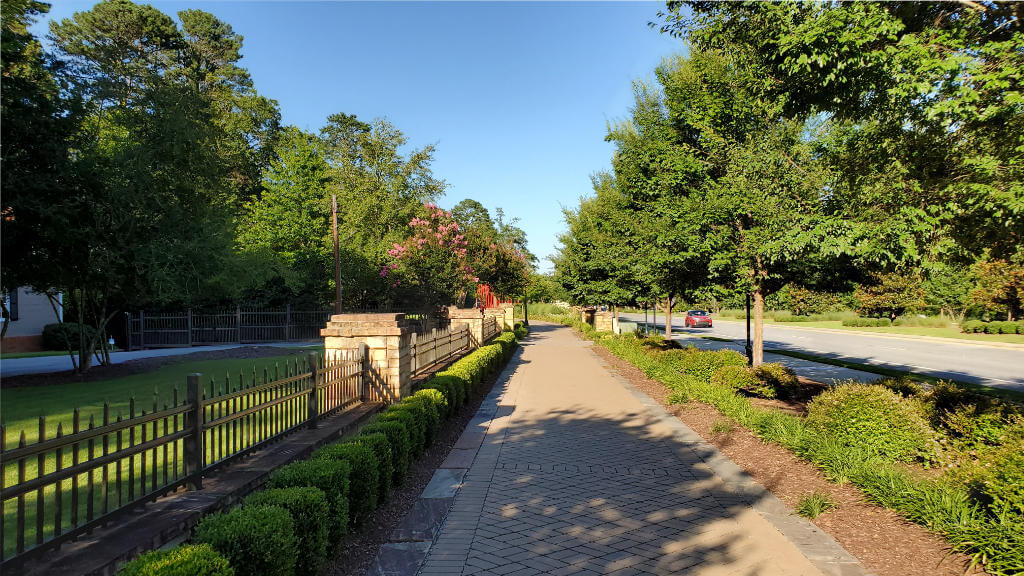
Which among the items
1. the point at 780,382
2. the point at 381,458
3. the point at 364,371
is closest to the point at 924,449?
the point at 780,382

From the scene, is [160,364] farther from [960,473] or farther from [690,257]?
[960,473]

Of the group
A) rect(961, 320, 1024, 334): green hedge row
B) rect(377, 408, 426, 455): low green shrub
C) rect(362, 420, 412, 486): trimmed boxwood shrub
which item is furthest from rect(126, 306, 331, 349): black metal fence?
rect(961, 320, 1024, 334): green hedge row

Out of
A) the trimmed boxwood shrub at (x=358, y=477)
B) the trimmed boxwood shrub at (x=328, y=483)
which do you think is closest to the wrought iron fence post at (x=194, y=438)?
the trimmed boxwood shrub at (x=328, y=483)

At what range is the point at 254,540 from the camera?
110 inches

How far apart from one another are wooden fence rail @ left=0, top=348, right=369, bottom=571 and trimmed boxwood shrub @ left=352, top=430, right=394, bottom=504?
104cm

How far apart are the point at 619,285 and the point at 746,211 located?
979 cm

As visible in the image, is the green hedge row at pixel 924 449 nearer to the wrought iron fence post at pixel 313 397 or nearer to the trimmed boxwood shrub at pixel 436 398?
the trimmed boxwood shrub at pixel 436 398

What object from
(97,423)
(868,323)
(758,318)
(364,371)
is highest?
(758,318)

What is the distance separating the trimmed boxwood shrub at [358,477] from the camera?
4.26m

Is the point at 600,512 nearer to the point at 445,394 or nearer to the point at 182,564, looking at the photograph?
the point at 182,564

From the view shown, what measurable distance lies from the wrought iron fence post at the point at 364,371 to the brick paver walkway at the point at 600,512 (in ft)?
5.72

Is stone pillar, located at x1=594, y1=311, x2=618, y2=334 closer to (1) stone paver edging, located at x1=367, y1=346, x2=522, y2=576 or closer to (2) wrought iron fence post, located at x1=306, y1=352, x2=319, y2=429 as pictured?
(1) stone paver edging, located at x1=367, y1=346, x2=522, y2=576

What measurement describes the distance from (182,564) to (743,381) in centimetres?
946

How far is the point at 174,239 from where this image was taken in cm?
1331
